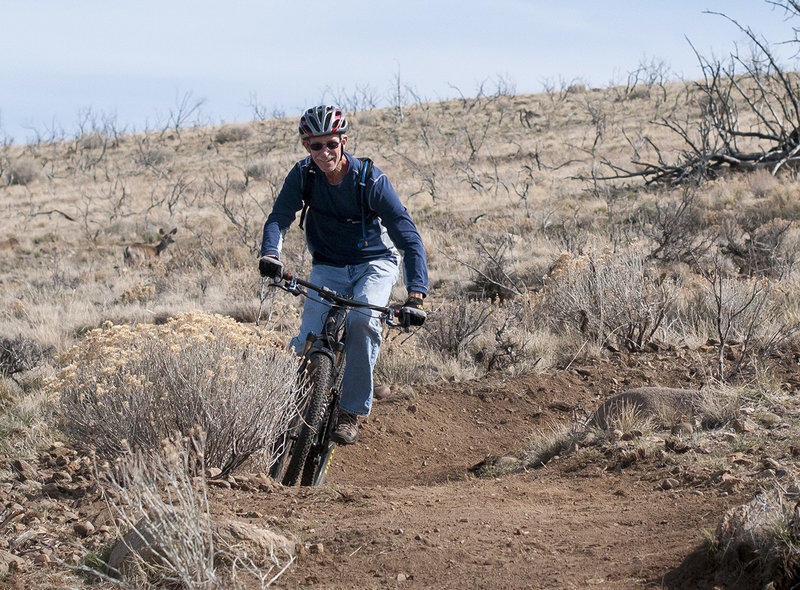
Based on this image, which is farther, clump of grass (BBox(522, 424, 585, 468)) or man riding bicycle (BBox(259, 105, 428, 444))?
clump of grass (BBox(522, 424, 585, 468))

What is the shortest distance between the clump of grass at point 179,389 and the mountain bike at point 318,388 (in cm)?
13

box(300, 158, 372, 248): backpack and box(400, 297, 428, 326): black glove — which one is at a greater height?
box(300, 158, 372, 248): backpack

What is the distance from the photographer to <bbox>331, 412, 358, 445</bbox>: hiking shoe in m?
4.90

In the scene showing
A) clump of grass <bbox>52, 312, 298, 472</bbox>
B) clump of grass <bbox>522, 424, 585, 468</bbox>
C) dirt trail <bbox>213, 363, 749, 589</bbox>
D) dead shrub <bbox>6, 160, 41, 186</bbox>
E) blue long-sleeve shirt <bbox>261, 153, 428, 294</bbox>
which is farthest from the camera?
dead shrub <bbox>6, 160, 41, 186</bbox>

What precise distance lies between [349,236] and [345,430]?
1.17 metres

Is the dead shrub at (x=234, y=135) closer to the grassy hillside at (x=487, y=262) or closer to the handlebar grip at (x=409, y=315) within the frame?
the grassy hillside at (x=487, y=262)

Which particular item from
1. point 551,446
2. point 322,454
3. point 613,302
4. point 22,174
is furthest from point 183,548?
point 22,174

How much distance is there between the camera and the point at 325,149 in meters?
4.82

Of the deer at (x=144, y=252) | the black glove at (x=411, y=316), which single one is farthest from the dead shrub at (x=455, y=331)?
the deer at (x=144, y=252)

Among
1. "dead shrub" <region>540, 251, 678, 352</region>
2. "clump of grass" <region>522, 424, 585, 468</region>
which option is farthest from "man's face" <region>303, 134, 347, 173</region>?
"dead shrub" <region>540, 251, 678, 352</region>

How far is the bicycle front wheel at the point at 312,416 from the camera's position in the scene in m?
4.69

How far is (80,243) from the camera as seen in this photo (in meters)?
20.7

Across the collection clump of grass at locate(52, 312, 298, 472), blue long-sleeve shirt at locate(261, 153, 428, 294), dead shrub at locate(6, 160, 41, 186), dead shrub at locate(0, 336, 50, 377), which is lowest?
dead shrub at locate(0, 336, 50, 377)

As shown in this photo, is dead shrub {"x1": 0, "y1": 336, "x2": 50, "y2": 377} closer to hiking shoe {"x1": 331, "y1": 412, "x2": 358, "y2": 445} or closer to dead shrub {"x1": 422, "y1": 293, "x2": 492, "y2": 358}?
dead shrub {"x1": 422, "y1": 293, "x2": 492, "y2": 358}
